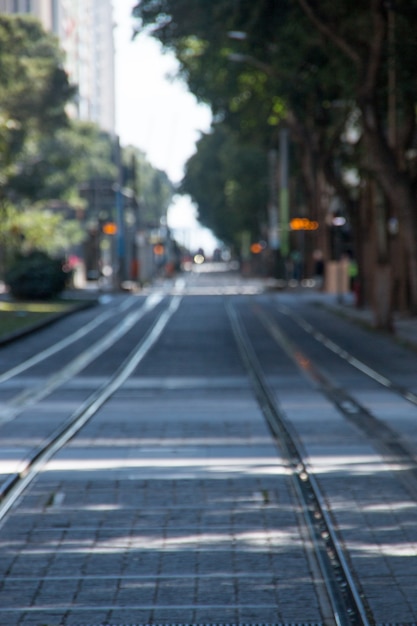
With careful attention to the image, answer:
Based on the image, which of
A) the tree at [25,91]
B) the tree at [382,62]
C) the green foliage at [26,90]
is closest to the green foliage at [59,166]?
the tree at [25,91]

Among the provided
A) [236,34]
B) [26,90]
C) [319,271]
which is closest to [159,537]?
[236,34]

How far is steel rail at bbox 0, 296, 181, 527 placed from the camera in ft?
31.6

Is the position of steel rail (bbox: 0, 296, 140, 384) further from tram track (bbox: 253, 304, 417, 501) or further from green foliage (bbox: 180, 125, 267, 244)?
green foliage (bbox: 180, 125, 267, 244)

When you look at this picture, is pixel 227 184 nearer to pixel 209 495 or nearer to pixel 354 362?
pixel 354 362

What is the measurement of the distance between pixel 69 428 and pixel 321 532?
19.6ft

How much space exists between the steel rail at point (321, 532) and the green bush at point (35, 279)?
112 ft

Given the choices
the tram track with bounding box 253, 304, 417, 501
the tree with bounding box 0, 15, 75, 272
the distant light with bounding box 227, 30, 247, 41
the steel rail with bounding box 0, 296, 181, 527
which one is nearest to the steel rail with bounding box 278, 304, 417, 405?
the tram track with bounding box 253, 304, 417, 501

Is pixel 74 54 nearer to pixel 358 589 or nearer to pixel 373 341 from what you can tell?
pixel 373 341

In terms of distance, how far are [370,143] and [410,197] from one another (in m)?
1.36

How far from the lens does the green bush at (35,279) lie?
4931 centimetres

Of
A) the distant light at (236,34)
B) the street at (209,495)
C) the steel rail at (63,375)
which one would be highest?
the distant light at (236,34)

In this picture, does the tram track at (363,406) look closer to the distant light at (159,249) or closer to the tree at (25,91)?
the tree at (25,91)

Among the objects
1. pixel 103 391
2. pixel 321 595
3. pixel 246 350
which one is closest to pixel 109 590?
pixel 321 595

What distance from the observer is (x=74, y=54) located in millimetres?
178000
